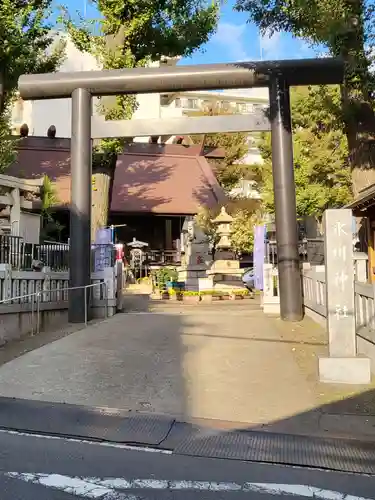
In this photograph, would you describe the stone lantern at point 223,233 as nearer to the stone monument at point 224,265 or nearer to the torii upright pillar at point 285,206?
the stone monument at point 224,265

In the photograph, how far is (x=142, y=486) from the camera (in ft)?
11.6

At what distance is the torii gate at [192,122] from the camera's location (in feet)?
37.6

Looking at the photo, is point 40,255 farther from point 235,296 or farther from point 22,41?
point 235,296

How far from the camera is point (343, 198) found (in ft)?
76.5

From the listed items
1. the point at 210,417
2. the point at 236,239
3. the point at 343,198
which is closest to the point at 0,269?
the point at 210,417

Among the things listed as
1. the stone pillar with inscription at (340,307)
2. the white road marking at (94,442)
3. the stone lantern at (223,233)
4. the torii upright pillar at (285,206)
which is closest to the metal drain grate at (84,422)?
the white road marking at (94,442)

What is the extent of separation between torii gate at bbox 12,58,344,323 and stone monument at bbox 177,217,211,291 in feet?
35.1

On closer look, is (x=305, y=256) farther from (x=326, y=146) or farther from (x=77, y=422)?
(x=77, y=422)

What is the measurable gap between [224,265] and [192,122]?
1076cm

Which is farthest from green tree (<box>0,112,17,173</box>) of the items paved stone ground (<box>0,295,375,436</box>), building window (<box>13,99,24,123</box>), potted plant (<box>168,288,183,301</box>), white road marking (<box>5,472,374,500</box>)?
building window (<box>13,99,24,123</box>)

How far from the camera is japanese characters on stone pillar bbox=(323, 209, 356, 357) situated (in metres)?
6.39

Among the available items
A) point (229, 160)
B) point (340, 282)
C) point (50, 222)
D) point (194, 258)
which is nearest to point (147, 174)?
point (229, 160)

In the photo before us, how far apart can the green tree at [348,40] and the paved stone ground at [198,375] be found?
4803 mm

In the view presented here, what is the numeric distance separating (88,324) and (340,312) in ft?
22.3
